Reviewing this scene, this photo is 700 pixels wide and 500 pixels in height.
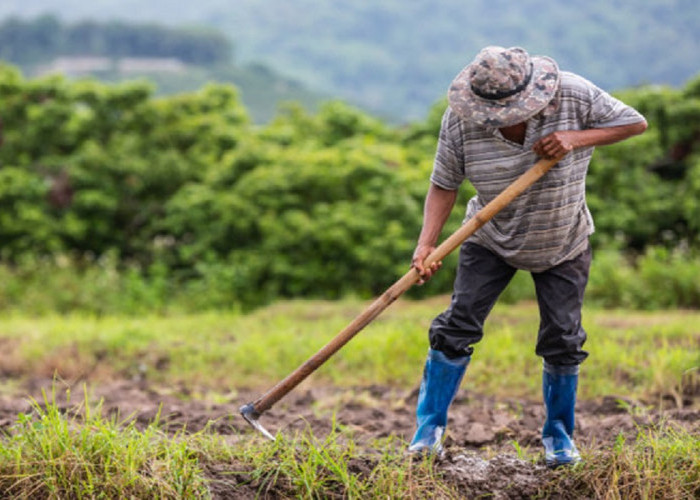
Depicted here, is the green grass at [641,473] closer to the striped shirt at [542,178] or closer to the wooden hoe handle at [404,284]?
the striped shirt at [542,178]

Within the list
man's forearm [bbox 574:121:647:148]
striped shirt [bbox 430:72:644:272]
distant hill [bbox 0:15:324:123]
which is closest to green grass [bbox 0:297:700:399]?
striped shirt [bbox 430:72:644:272]

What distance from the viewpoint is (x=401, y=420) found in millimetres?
5156

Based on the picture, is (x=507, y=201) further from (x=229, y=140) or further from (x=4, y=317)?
(x=229, y=140)

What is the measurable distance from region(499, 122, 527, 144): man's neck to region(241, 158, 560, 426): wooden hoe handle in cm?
15

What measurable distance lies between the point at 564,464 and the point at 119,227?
970cm

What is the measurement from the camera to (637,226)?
1083 cm

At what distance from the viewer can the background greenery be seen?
399 inches

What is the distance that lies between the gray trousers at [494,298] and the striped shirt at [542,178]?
0.22 feet

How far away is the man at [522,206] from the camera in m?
3.20

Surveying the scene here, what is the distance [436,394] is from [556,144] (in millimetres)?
1214

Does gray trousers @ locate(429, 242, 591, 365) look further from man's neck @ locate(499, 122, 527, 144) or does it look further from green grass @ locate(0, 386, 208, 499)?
green grass @ locate(0, 386, 208, 499)

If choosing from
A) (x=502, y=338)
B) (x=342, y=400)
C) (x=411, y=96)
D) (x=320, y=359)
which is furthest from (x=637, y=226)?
(x=411, y=96)

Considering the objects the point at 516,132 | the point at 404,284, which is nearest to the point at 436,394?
the point at 404,284

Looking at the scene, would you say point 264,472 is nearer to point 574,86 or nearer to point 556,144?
point 556,144
